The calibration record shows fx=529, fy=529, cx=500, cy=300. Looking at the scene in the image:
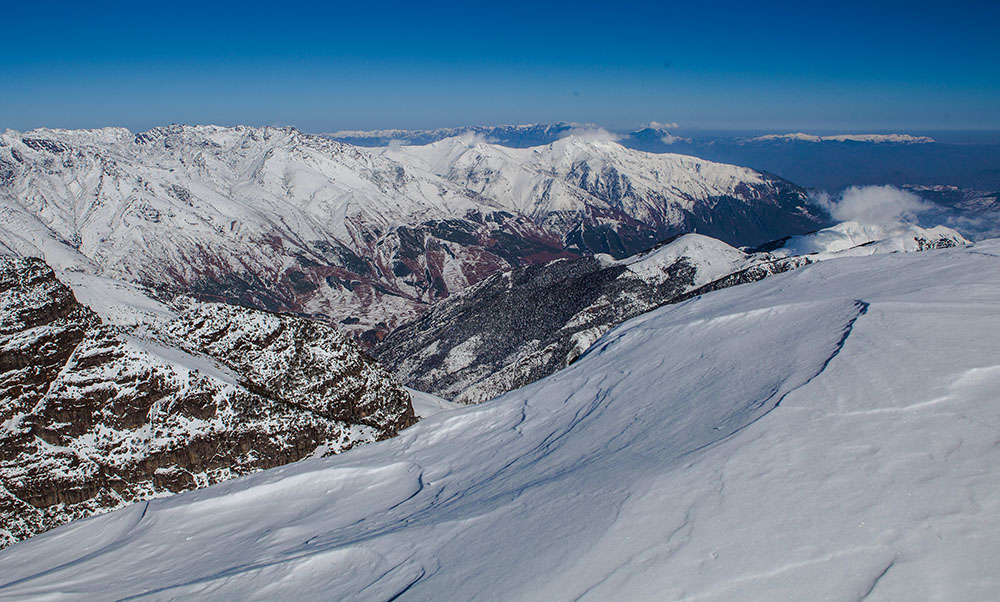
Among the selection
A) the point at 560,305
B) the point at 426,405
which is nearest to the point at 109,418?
the point at 426,405

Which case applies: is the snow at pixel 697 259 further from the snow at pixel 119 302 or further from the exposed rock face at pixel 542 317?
the snow at pixel 119 302

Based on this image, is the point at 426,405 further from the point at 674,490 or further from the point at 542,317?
the point at 674,490

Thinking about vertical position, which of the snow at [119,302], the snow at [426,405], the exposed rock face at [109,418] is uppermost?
the snow at [119,302]

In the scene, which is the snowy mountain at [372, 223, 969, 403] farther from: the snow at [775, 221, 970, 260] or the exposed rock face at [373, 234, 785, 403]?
the snow at [775, 221, 970, 260]

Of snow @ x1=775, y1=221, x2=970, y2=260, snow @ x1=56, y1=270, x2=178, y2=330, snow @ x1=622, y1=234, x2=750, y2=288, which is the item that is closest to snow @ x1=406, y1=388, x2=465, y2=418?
snow @ x1=56, y1=270, x2=178, y2=330

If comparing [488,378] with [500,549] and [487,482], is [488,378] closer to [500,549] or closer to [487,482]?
[487,482]

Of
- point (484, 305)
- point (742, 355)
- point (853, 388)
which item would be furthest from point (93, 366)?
point (484, 305)

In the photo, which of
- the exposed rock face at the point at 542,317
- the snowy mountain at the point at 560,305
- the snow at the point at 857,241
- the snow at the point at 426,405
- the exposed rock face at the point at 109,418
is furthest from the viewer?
the snow at the point at 857,241

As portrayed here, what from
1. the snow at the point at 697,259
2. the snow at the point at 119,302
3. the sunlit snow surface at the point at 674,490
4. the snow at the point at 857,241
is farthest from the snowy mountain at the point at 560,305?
the sunlit snow surface at the point at 674,490
